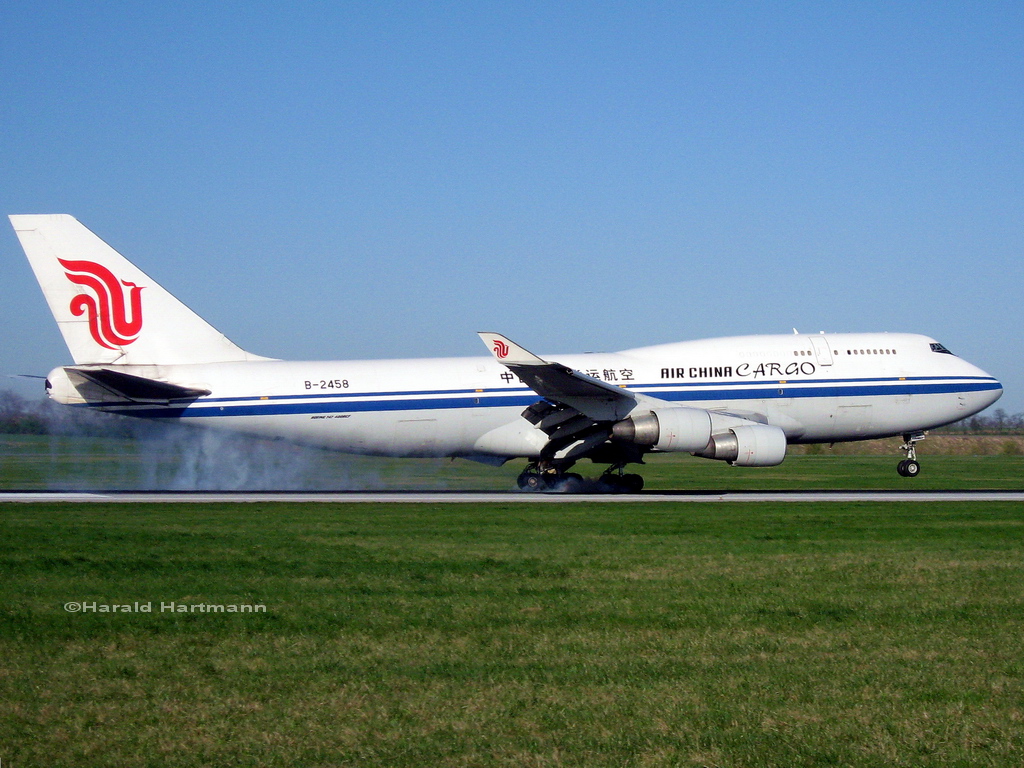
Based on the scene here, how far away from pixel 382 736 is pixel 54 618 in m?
5.57

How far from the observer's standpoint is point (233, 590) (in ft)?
40.5

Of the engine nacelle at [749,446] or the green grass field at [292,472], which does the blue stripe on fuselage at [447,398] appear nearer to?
the green grass field at [292,472]

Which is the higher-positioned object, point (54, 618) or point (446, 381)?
point (446, 381)

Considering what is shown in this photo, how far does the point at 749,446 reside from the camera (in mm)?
28000

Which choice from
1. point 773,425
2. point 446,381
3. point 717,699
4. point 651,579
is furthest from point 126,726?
Result: point 773,425

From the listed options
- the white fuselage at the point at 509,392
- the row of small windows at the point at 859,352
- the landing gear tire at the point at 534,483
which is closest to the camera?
the white fuselage at the point at 509,392

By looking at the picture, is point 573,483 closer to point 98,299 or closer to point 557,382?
point 557,382

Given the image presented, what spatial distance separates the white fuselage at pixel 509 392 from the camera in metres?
30.1

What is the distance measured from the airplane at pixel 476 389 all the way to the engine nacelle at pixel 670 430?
0.20 feet

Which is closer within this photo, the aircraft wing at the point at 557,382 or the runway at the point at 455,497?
the runway at the point at 455,497

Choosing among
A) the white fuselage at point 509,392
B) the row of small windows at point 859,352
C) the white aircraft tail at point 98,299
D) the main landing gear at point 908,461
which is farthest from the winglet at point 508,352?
the main landing gear at point 908,461

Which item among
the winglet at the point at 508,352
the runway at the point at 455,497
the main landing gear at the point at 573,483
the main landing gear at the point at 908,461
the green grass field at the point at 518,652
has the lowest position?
the green grass field at the point at 518,652

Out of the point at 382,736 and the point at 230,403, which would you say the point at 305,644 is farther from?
the point at 230,403

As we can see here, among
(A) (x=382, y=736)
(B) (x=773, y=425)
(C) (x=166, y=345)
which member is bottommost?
(A) (x=382, y=736)
